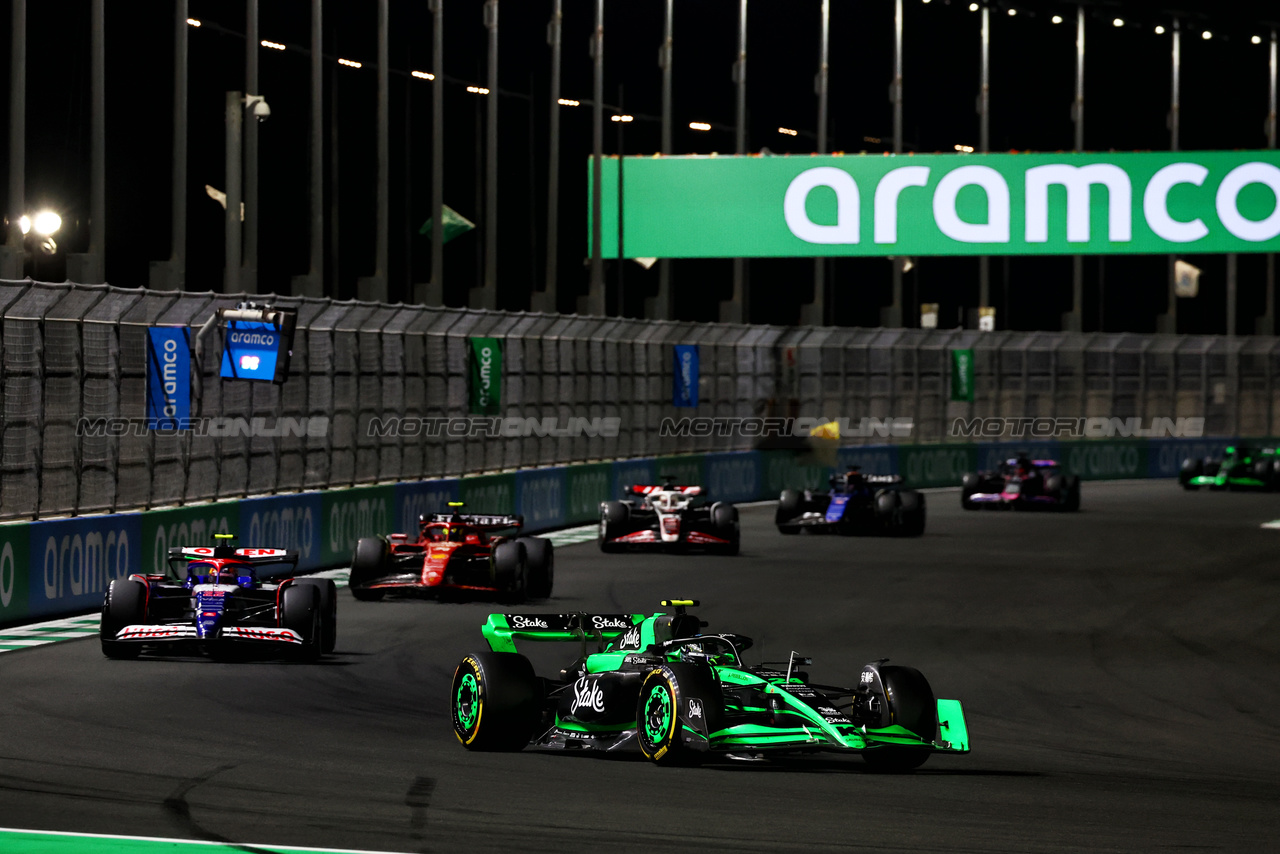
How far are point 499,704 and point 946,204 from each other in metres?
37.3

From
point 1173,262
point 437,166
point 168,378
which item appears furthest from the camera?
point 1173,262

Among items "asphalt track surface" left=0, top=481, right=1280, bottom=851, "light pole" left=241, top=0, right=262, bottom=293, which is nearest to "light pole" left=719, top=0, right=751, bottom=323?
"light pole" left=241, top=0, right=262, bottom=293

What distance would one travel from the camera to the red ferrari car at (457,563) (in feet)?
65.0

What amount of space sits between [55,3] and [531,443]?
21850 mm

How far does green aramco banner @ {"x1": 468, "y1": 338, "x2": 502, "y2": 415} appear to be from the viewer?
28859 millimetres

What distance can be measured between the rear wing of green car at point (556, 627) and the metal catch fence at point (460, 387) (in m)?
7.83

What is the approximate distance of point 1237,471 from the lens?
43969 millimetres

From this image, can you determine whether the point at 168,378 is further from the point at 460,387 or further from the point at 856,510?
the point at 856,510

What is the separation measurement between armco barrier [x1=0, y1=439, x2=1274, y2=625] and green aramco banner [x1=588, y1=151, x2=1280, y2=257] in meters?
5.06

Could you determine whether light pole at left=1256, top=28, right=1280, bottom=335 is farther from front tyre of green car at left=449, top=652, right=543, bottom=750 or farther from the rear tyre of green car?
the rear tyre of green car

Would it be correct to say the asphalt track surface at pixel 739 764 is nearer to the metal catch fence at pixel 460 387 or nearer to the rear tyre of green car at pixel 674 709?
the rear tyre of green car at pixel 674 709

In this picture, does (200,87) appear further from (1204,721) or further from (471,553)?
(1204,721)

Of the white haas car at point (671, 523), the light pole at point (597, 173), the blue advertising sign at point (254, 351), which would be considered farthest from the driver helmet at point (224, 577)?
the light pole at point (597, 173)

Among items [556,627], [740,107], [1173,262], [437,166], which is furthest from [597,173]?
[556,627]
